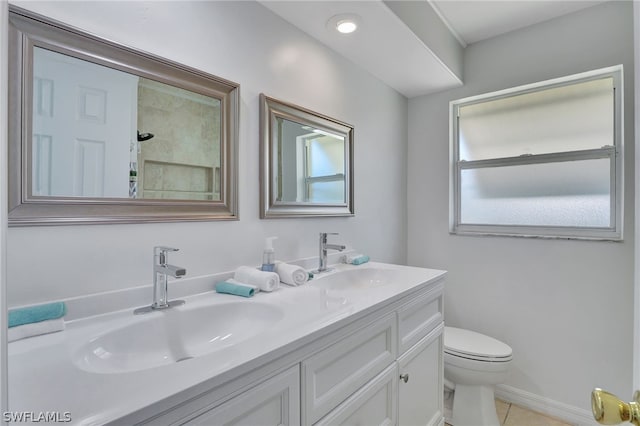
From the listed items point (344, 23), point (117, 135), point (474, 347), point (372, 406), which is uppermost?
point (344, 23)

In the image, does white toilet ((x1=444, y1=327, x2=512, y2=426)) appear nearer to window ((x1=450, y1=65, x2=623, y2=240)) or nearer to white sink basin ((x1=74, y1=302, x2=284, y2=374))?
→ window ((x1=450, y1=65, x2=623, y2=240))

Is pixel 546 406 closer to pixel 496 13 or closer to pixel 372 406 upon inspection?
pixel 372 406

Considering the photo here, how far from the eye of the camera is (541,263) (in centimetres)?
185

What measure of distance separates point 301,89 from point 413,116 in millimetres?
1205

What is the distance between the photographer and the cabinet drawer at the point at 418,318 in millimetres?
1163

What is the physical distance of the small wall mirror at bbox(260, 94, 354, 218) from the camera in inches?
51.9

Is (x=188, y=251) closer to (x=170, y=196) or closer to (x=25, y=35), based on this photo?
(x=170, y=196)

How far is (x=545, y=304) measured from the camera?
1841 mm

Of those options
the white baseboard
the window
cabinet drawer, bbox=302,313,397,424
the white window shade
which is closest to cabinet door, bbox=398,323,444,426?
cabinet drawer, bbox=302,313,397,424

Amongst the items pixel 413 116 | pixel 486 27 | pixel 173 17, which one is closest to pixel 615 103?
pixel 486 27

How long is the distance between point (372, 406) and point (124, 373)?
2.54 feet

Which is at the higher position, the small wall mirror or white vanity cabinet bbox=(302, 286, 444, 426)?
the small wall mirror

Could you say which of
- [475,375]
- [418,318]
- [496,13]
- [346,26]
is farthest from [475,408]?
[496,13]

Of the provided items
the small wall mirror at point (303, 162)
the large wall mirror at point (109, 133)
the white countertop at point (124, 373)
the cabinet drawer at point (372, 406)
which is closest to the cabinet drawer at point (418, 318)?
the cabinet drawer at point (372, 406)
